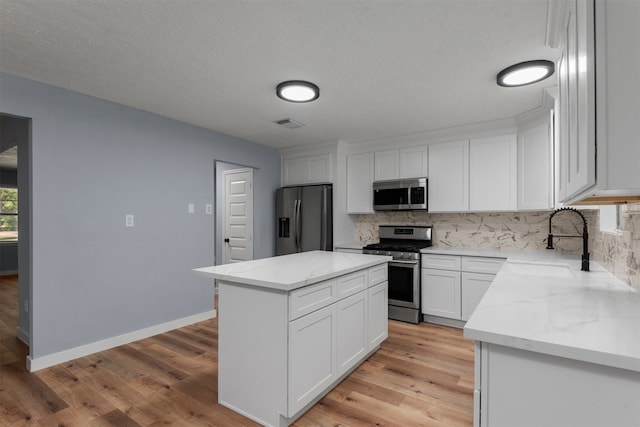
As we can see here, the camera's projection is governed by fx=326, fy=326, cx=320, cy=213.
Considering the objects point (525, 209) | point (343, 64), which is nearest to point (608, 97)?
point (343, 64)

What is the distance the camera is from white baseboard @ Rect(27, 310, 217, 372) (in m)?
2.69

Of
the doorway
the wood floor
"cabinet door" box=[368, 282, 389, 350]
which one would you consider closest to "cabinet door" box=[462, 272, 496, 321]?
the wood floor

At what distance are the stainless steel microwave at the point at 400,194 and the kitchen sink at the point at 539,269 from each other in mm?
1550

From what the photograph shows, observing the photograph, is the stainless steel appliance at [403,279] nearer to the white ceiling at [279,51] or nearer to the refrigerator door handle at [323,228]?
the refrigerator door handle at [323,228]

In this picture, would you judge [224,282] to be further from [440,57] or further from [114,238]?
[440,57]

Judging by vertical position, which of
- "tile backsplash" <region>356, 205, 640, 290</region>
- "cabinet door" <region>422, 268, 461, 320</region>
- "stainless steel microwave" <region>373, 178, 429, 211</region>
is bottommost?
"cabinet door" <region>422, 268, 461, 320</region>

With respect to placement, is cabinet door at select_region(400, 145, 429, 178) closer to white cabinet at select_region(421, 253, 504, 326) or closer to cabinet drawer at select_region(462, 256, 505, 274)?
white cabinet at select_region(421, 253, 504, 326)

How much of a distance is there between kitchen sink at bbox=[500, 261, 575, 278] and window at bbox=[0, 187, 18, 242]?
30.6ft

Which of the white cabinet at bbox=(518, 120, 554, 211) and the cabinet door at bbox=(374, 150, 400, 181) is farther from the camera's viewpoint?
the cabinet door at bbox=(374, 150, 400, 181)

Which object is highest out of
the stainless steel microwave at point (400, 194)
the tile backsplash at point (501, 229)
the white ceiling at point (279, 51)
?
the white ceiling at point (279, 51)

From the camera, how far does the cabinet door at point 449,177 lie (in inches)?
156

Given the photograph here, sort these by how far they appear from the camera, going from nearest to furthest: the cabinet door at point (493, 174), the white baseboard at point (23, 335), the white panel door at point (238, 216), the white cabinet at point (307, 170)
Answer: the white baseboard at point (23, 335), the cabinet door at point (493, 174), the white cabinet at point (307, 170), the white panel door at point (238, 216)

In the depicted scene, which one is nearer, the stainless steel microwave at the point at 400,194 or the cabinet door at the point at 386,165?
the stainless steel microwave at the point at 400,194

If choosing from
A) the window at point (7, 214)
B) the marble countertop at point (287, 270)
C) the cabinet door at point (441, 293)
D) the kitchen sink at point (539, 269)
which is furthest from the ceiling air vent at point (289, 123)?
the window at point (7, 214)
